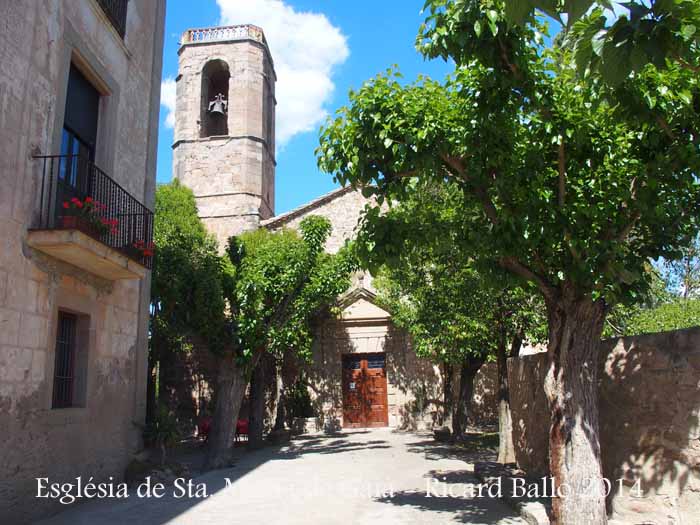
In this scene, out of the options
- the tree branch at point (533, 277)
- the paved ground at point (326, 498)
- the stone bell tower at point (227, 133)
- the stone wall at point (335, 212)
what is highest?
the stone bell tower at point (227, 133)

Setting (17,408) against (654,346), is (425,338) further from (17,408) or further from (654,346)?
(17,408)

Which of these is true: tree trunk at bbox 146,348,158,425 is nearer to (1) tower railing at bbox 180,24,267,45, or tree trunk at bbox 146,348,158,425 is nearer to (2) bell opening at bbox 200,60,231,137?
(2) bell opening at bbox 200,60,231,137

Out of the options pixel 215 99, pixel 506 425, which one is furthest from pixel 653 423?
pixel 215 99

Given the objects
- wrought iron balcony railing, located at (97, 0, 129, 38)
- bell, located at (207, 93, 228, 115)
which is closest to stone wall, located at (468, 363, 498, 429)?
wrought iron balcony railing, located at (97, 0, 129, 38)

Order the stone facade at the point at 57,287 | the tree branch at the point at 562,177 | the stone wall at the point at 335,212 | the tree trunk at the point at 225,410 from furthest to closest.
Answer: the stone wall at the point at 335,212
the tree trunk at the point at 225,410
the stone facade at the point at 57,287
the tree branch at the point at 562,177

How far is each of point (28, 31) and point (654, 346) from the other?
734cm

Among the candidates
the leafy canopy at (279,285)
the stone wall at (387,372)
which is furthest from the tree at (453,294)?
the stone wall at (387,372)

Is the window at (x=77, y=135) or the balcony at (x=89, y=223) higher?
the window at (x=77, y=135)

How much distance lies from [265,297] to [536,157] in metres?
7.46

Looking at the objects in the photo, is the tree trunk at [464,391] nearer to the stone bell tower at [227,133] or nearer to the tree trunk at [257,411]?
the tree trunk at [257,411]

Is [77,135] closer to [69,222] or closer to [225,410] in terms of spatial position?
[69,222]

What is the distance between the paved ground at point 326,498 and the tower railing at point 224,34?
18008mm

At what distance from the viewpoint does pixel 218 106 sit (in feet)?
74.8

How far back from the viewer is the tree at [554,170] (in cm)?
492
